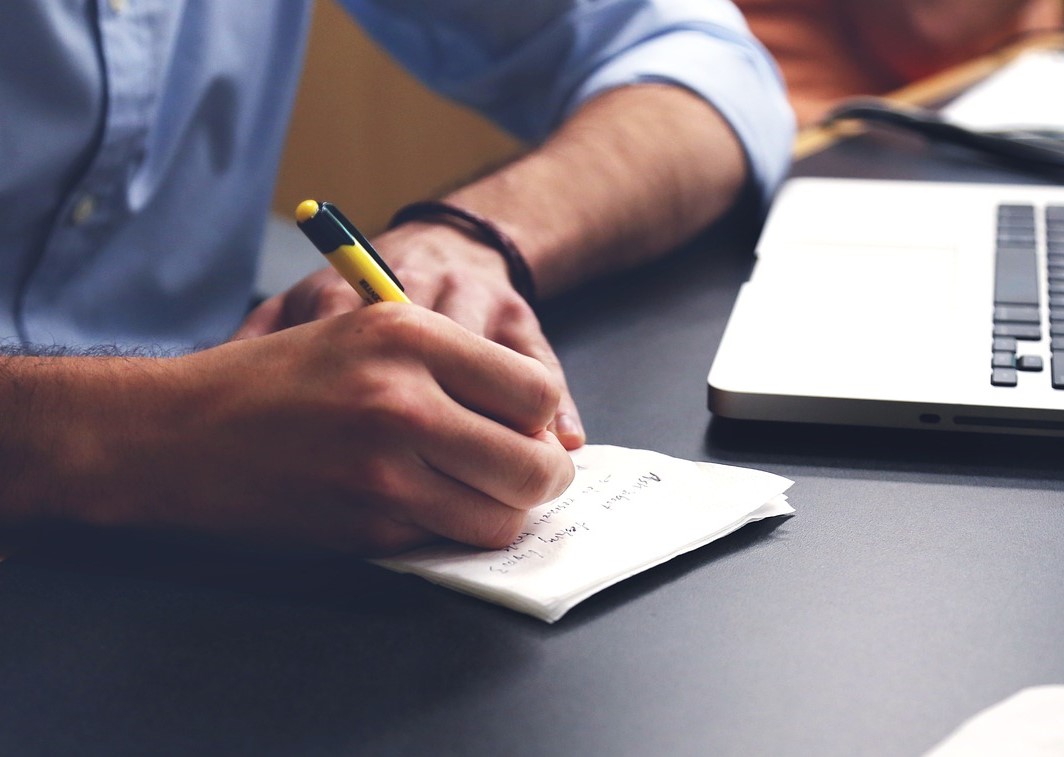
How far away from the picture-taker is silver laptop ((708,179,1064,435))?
48cm

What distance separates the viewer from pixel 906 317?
0.55 meters

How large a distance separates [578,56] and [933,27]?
2.49ft

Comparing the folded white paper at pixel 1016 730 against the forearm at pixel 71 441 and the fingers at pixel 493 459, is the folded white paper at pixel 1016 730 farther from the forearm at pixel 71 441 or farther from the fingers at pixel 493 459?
the forearm at pixel 71 441

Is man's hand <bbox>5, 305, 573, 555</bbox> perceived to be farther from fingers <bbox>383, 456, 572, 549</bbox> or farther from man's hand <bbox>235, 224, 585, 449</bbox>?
man's hand <bbox>235, 224, 585, 449</bbox>

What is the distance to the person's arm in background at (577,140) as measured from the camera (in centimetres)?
59

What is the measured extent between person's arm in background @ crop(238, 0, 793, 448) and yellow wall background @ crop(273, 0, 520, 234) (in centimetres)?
117

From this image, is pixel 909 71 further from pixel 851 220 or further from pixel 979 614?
pixel 979 614

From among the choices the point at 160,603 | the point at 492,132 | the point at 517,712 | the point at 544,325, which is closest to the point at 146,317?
the point at 544,325

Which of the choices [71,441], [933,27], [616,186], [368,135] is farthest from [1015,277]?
[368,135]

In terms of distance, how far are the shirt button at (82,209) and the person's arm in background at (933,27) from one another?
1.12m

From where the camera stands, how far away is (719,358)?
1.69 ft

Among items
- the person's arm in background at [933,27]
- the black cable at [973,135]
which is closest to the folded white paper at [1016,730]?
the black cable at [973,135]

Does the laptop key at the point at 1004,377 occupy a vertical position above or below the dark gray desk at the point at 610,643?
above

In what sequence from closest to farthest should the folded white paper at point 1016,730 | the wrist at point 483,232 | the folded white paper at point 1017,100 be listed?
the folded white paper at point 1016,730 → the wrist at point 483,232 → the folded white paper at point 1017,100
